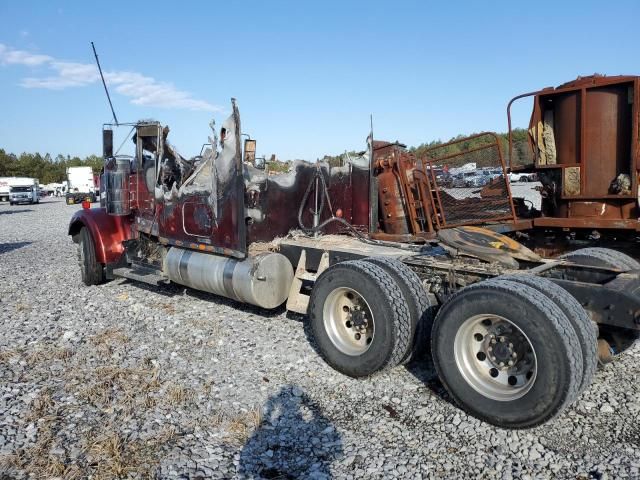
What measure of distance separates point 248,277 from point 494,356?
290cm

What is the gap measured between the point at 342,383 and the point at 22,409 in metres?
2.52

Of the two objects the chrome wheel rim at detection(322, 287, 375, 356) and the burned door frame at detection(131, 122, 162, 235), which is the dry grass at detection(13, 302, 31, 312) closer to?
the burned door frame at detection(131, 122, 162, 235)

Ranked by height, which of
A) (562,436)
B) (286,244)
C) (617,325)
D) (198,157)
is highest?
(198,157)

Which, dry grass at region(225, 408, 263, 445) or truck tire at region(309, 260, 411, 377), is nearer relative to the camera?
dry grass at region(225, 408, 263, 445)

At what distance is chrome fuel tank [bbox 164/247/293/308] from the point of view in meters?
5.69

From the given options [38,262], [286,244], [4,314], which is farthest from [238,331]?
[38,262]

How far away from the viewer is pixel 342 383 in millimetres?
4434

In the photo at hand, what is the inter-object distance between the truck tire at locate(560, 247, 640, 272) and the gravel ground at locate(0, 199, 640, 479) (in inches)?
34.2

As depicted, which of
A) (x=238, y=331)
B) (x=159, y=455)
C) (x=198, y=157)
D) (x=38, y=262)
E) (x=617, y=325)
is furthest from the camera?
(x=38, y=262)

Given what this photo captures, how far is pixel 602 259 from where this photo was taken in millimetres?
4840

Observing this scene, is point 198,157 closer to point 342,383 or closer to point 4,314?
point 4,314

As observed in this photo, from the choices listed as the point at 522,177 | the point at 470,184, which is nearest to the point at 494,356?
the point at 470,184

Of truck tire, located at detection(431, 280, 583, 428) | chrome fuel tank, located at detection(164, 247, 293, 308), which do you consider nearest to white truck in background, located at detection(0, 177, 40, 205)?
chrome fuel tank, located at detection(164, 247, 293, 308)

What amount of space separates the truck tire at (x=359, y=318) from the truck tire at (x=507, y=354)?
427 mm
